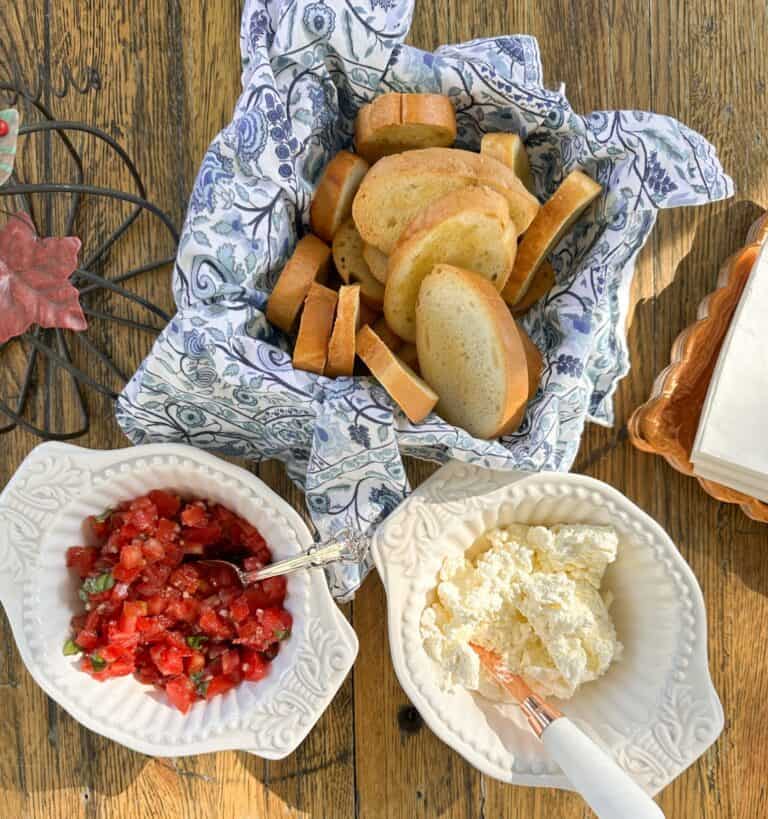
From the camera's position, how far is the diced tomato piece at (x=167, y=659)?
0.91 m

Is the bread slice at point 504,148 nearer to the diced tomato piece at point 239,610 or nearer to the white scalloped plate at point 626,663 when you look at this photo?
the white scalloped plate at point 626,663

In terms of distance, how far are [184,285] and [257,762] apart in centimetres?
65

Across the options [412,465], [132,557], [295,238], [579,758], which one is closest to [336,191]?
[295,238]

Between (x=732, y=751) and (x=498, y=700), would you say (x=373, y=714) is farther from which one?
(x=732, y=751)

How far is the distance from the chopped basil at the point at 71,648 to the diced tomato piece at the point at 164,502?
0.18 m

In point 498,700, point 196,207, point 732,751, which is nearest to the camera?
point 196,207

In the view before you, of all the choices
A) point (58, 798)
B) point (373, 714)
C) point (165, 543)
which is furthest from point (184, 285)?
point (58, 798)

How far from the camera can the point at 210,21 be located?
1015 mm

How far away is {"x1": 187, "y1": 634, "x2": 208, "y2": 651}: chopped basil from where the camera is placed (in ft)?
3.04

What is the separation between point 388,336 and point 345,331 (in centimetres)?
11

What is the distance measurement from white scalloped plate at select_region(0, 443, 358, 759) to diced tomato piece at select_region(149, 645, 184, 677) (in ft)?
0.18

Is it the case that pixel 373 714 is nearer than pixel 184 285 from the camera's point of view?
No

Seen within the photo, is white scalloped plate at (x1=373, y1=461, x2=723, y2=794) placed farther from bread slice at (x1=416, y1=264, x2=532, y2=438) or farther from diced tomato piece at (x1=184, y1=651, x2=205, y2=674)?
diced tomato piece at (x1=184, y1=651, x2=205, y2=674)

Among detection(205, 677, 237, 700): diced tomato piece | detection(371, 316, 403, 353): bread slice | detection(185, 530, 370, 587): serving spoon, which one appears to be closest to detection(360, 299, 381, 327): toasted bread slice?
detection(371, 316, 403, 353): bread slice
